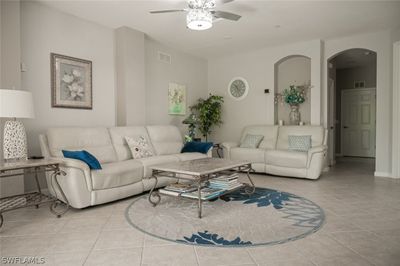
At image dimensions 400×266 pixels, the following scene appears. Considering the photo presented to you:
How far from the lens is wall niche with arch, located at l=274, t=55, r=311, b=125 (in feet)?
19.9

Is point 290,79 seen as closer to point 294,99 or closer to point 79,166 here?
point 294,99

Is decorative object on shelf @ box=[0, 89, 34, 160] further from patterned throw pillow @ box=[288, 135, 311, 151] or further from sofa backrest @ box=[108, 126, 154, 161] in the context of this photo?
patterned throw pillow @ box=[288, 135, 311, 151]

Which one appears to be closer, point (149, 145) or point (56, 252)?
point (56, 252)

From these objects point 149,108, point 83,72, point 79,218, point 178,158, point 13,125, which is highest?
point 83,72

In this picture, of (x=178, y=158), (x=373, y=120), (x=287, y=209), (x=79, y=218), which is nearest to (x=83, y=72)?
(x=178, y=158)

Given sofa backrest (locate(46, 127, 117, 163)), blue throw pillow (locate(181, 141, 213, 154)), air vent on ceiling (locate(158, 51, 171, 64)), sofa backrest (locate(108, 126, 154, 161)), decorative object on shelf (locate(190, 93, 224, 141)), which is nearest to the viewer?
sofa backrest (locate(46, 127, 117, 163))

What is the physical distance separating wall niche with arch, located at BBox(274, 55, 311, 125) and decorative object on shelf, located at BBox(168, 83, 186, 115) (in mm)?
2116

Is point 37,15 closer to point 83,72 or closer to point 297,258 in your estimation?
point 83,72

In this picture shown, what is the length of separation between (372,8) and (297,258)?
3.81 meters

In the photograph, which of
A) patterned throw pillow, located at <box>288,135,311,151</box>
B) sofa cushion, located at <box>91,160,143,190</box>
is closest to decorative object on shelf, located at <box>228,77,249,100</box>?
patterned throw pillow, located at <box>288,135,311,151</box>

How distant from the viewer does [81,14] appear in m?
4.14

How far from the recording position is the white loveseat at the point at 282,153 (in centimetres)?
471

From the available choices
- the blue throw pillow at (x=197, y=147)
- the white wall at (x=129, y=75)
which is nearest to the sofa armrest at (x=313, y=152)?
the blue throw pillow at (x=197, y=147)

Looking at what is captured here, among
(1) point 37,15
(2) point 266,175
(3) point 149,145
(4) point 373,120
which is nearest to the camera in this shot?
(1) point 37,15
